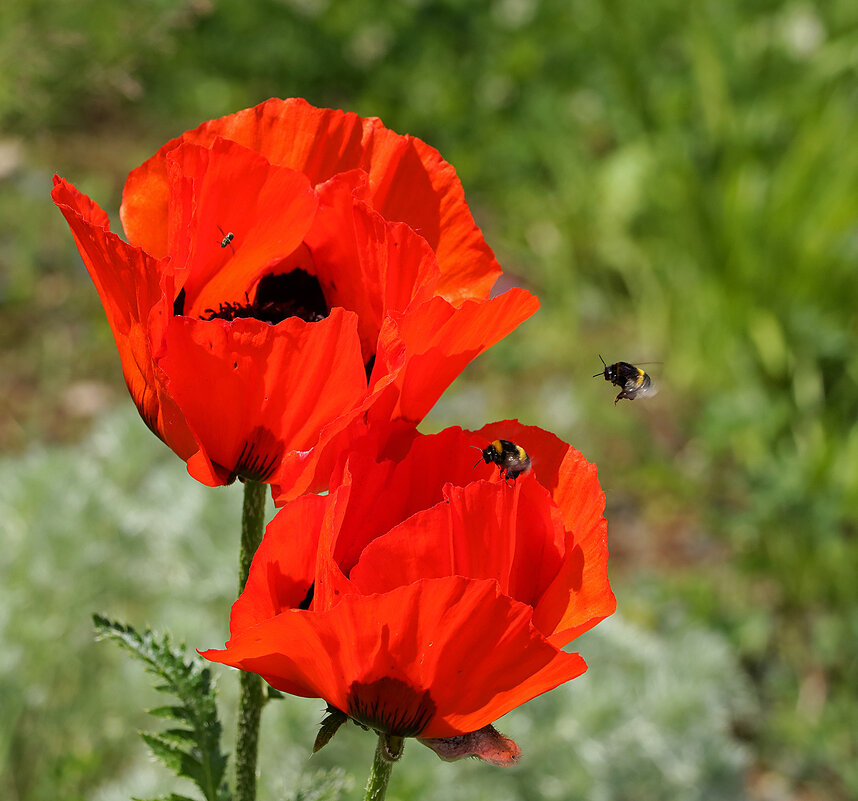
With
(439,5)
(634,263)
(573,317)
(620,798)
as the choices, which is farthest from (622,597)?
(439,5)

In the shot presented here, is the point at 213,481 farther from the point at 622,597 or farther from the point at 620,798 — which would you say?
the point at 622,597

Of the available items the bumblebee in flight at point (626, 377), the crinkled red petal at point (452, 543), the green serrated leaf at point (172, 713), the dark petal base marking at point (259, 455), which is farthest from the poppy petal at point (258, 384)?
the bumblebee in flight at point (626, 377)

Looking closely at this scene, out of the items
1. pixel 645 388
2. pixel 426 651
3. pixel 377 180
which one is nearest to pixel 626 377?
pixel 645 388

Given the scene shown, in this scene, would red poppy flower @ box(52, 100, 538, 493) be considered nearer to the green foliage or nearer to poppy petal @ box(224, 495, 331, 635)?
poppy petal @ box(224, 495, 331, 635)

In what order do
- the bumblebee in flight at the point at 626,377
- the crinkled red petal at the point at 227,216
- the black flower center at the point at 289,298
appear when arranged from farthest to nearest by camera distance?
the bumblebee in flight at the point at 626,377 < the black flower center at the point at 289,298 < the crinkled red petal at the point at 227,216

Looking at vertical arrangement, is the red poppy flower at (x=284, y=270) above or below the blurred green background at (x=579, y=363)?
below

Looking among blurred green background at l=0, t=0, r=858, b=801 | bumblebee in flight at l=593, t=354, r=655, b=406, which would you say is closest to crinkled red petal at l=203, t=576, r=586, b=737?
blurred green background at l=0, t=0, r=858, b=801

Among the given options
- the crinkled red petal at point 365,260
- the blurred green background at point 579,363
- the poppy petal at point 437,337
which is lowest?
the poppy petal at point 437,337

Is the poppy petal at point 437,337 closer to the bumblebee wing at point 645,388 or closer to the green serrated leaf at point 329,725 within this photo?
the green serrated leaf at point 329,725
